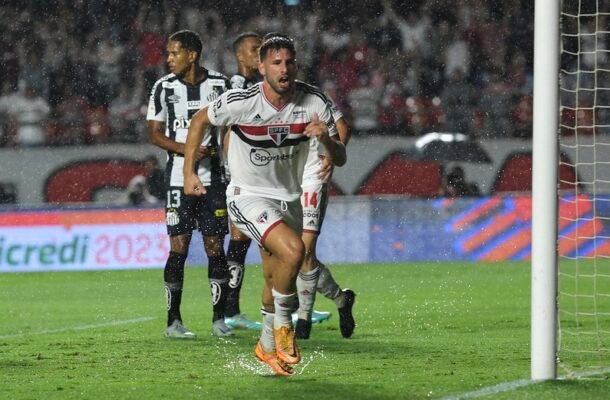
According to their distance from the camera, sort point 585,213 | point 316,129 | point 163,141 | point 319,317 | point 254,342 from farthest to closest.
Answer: point 585,213 → point 319,317 → point 163,141 → point 254,342 → point 316,129

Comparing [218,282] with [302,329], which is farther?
[218,282]

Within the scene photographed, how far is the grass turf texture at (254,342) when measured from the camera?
6.54m

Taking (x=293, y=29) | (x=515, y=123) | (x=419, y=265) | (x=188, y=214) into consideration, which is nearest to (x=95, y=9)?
(x=293, y=29)

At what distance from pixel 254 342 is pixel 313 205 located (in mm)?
1019

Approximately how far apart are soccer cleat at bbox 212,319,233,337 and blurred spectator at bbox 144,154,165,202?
324 inches

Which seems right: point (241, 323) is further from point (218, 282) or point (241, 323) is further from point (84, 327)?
point (84, 327)

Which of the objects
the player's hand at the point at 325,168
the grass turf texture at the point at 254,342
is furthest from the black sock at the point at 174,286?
the player's hand at the point at 325,168

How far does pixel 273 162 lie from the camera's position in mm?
7516

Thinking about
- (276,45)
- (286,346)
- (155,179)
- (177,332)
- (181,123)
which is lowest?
(177,332)

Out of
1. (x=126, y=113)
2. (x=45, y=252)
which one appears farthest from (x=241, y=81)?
(x=126, y=113)

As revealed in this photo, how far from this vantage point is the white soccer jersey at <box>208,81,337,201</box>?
292 inches

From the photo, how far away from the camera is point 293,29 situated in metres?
22.2

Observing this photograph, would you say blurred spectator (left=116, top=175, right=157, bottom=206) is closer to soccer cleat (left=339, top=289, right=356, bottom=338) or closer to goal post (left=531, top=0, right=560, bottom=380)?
soccer cleat (left=339, top=289, right=356, bottom=338)

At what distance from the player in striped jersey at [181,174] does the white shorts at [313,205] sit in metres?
0.64
